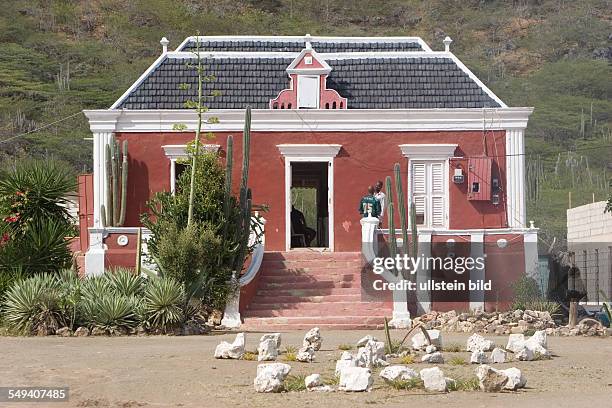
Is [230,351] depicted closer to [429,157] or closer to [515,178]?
[429,157]

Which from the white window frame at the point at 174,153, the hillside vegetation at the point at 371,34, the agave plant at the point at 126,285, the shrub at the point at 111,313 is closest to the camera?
the shrub at the point at 111,313

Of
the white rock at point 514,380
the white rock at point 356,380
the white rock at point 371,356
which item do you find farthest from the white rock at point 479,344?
the white rock at point 356,380

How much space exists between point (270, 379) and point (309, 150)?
49.9ft

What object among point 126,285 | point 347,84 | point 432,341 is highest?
point 347,84

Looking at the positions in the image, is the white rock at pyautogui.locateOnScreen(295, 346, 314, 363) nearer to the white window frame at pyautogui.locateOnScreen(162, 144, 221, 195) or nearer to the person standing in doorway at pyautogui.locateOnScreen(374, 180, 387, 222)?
the person standing in doorway at pyautogui.locateOnScreen(374, 180, 387, 222)

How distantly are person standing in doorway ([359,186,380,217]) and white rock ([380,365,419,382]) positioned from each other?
12.6m

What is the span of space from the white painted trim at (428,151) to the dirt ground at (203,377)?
963 centimetres

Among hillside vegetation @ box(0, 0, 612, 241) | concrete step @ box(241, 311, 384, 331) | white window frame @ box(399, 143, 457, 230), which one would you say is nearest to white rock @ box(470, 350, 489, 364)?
concrete step @ box(241, 311, 384, 331)

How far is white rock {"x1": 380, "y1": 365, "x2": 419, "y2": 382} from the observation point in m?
13.8

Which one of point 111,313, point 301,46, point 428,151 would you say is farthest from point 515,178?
point 111,313

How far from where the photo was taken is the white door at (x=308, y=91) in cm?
2864

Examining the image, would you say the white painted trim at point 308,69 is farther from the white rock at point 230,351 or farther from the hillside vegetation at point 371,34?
the hillside vegetation at point 371,34

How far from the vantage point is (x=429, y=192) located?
2859cm

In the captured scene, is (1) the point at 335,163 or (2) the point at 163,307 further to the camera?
(1) the point at 335,163
